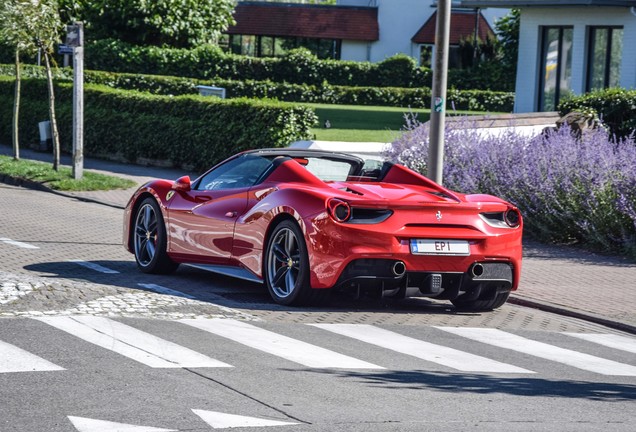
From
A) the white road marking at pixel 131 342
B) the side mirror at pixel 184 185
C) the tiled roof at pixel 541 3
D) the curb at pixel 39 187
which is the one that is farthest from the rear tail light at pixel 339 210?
the tiled roof at pixel 541 3

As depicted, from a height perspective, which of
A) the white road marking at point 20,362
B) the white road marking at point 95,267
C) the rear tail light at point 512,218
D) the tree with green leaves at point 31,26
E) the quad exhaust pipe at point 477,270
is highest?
the tree with green leaves at point 31,26

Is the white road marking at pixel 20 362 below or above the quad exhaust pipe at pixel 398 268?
below

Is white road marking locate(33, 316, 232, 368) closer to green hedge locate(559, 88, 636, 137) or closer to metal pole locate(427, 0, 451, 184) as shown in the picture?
metal pole locate(427, 0, 451, 184)

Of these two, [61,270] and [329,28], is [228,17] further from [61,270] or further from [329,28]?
[61,270]

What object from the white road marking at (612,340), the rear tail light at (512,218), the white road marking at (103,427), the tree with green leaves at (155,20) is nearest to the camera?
the white road marking at (103,427)

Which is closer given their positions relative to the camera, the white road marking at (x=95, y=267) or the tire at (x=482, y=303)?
the tire at (x=482, y=303)

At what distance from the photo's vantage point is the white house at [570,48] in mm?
33688

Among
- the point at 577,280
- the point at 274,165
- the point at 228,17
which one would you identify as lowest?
the point at 577,280

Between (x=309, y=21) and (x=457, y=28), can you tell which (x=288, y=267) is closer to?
(x=457, y=28)

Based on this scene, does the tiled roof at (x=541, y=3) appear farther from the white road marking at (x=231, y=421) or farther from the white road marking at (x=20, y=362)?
the white road marking at (x=231, y=421)

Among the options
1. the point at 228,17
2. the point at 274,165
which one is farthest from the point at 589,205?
the point at 228,17

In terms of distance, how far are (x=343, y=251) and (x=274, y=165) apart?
151 cm

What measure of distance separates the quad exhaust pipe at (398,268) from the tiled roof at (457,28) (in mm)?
56233

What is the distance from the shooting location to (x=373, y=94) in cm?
5328
